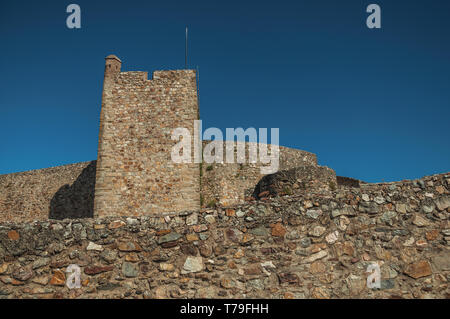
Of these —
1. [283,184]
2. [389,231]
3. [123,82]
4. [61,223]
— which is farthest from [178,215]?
[123,82]

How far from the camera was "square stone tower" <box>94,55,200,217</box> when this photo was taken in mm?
11547

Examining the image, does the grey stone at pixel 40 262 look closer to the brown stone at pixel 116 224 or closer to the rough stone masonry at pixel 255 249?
the rough stone masonry at pixel 255 249

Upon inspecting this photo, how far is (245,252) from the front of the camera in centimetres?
484

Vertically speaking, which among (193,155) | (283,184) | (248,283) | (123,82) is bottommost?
(248,283)

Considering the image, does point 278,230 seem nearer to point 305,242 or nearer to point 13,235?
point 305,242

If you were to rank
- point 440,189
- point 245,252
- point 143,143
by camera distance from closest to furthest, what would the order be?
point 245,252, point 440,189, point 143,143

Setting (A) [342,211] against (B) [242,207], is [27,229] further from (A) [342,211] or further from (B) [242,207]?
(A) [342,211]

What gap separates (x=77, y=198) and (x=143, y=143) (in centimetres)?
1196

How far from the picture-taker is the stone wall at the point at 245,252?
15.0 ft

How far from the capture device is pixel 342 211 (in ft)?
17.1

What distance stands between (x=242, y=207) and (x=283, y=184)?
23.9 ft

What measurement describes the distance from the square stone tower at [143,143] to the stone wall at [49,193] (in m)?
9.80

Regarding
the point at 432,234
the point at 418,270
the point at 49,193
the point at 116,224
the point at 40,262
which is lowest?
the point at 418,270

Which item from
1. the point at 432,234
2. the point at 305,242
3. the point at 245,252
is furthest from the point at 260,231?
the point at 432,234
